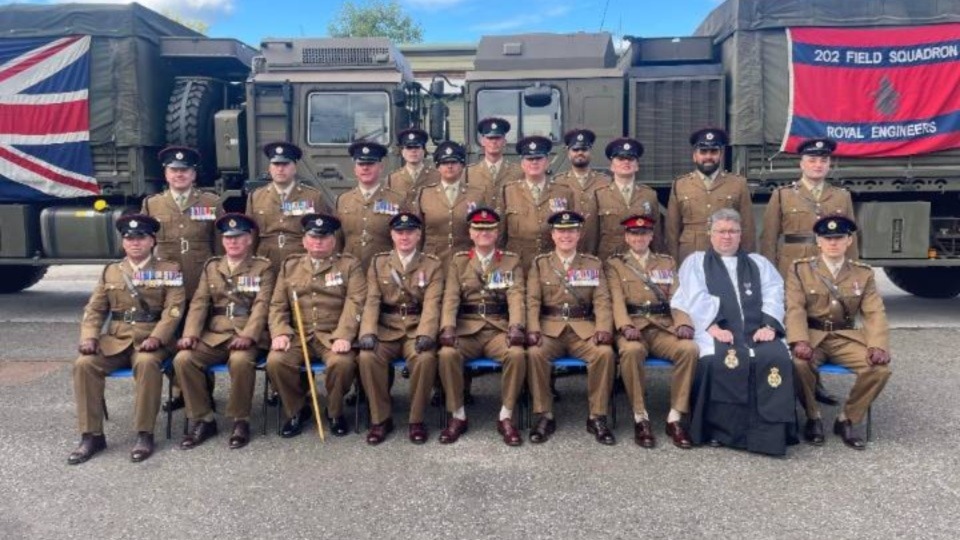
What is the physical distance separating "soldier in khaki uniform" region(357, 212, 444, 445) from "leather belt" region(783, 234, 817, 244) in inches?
97.2

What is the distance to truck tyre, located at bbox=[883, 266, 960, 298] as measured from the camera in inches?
344

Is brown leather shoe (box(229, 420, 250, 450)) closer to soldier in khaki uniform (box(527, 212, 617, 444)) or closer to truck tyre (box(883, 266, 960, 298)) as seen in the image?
soldier in khaki uniform (box(527, 212, 617, 444))

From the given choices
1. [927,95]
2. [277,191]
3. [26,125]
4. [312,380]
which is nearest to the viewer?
[312,380]

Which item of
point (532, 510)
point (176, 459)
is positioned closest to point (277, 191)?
point (176, 459)

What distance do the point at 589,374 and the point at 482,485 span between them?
3.30ft

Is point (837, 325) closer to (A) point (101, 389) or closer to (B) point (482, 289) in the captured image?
(B) point (482, 289)

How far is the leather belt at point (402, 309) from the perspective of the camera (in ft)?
15.5

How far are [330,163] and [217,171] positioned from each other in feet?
4.70

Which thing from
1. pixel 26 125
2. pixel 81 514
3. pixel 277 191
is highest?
pixel 26 125

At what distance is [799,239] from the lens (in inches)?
209

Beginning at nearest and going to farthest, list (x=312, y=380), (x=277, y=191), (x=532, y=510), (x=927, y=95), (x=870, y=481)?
(x=532, y=510) < (x=870, y=481) < (x=312, y=380) < (x=277, y=191) < (x=927, y=95)

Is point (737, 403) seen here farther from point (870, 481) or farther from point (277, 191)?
point (277, 191)

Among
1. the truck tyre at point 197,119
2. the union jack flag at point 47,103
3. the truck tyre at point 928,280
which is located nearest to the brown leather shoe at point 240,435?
the truck tyre at point 197,119

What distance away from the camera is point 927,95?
272 inches
